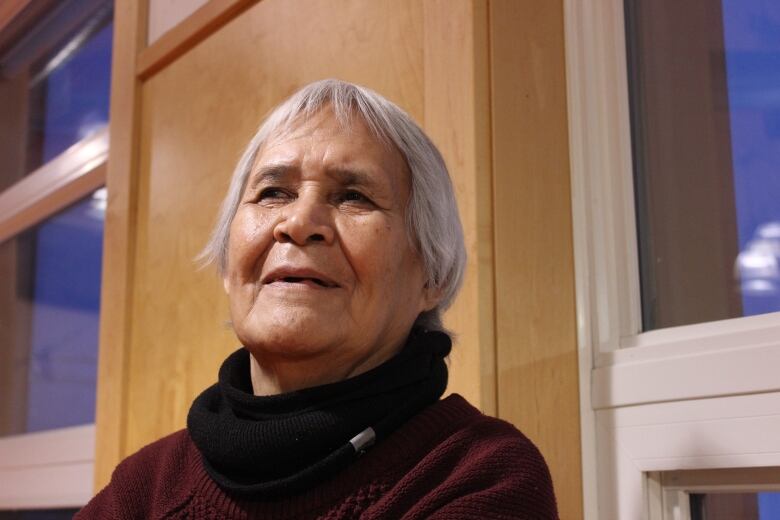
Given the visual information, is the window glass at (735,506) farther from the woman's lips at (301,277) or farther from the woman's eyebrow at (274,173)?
the woman's eyebrow at (274,173)

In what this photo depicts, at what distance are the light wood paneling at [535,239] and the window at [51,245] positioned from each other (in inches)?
59.0

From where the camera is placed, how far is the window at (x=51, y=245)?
2.77 m

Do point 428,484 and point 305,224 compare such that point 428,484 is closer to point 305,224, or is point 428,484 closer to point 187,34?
point 305,224

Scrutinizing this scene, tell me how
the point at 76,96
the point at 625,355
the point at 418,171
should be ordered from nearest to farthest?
the point at 418,171
the point at 625,355
the point at 76,96

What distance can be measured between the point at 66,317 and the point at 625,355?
7.23 feet

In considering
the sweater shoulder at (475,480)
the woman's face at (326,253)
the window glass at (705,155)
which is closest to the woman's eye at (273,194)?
the woman's face at (326,253)

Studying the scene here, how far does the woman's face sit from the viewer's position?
3.79 feet

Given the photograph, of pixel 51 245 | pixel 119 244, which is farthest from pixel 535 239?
pixel 51 245

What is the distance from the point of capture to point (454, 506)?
39.8 inches

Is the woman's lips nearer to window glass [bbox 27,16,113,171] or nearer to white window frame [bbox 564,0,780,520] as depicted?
white window frame [bbox 564,0,780,520]

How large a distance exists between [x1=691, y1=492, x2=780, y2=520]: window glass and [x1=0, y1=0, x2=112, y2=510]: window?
5.55 ft

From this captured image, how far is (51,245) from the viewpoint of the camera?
3209mm

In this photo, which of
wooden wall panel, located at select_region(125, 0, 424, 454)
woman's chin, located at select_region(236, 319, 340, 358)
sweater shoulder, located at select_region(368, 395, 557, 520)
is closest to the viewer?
sweater shoulder, located at select_region(368, 395, 557, 520)

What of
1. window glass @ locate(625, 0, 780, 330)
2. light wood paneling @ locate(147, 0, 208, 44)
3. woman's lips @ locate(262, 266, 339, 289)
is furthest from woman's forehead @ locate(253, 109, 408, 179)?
light wood paneling @ locate(147, 0, 208, 44)
